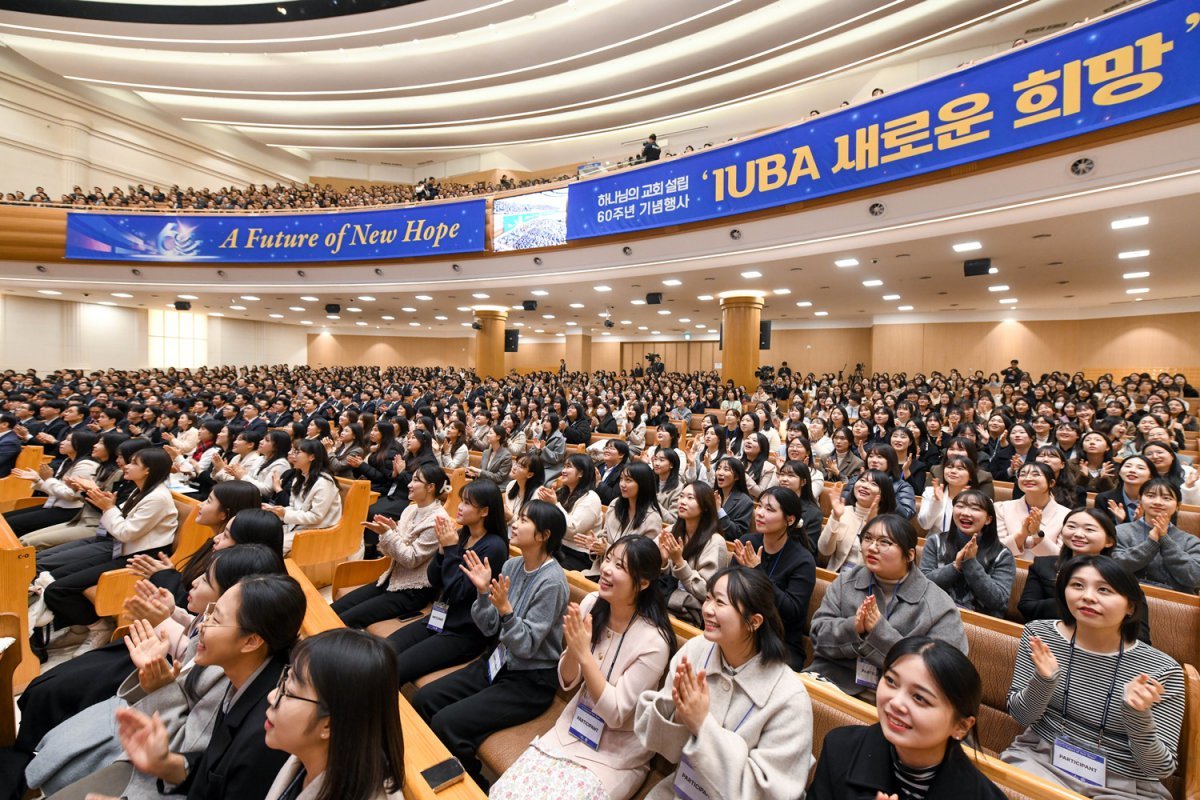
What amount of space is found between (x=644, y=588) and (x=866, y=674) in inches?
34.9

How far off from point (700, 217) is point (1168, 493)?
7616 millimetres

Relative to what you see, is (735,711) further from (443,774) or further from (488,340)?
(488,340)

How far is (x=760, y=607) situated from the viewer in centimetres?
163

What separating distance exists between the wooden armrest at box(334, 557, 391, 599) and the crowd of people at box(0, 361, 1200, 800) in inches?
→ 13.4

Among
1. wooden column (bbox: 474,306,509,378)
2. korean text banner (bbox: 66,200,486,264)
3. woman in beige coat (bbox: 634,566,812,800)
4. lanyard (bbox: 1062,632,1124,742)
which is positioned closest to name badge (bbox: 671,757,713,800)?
woman in beige coat (bbox: 634,566,812,800)

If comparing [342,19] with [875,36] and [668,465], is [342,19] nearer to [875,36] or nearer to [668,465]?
[875,36]

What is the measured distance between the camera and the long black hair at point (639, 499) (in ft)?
10.6

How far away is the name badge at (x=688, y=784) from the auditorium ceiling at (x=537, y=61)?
48.6ft

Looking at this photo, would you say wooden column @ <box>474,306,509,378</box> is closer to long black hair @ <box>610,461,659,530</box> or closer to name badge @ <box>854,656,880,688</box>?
long black hair @ <box>610,461,659,530</box>

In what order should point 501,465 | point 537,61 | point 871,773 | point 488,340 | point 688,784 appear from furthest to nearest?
point 488,340, point 537,61, point 501,465, point 688,784, point 871,773

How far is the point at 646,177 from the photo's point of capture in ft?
33.6

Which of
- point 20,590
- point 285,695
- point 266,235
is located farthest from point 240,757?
point 266,235

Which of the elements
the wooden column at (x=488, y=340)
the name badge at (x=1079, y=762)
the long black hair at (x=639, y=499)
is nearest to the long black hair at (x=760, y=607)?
the name badge at (x=1079, y=762)

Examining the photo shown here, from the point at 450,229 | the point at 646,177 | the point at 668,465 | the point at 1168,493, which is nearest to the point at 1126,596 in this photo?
the point at 1168,493
